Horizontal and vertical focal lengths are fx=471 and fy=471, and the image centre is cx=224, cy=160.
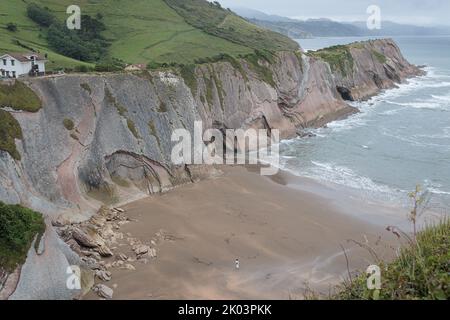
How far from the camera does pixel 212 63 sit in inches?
1982

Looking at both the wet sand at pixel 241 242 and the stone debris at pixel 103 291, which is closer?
the stone debris at pixel 103 291

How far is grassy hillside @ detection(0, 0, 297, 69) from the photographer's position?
64188 millimetres

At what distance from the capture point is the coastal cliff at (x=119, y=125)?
2797cm

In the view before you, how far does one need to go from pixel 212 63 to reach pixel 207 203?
2111 cm

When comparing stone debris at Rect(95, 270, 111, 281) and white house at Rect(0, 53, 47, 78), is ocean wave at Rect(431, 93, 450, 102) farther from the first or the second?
stone debris at Rect(95, 270, 111, 281)

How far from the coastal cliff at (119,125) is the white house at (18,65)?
8009mm

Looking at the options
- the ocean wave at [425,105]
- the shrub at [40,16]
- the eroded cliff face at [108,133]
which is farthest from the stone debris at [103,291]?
the ocean wave at [425,105]

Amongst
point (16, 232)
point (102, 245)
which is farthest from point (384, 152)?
point (16, 232)

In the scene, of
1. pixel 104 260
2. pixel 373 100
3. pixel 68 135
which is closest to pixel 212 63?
pixel 68 135

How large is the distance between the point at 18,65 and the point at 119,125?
1142 cm

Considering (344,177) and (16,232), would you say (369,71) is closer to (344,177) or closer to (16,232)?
(344,177)

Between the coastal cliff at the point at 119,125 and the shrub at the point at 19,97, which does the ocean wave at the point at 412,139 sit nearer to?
the coastal cliff at the point at 119,125
